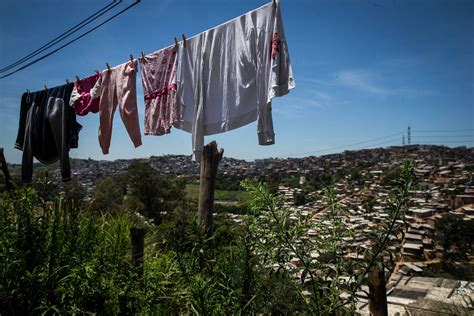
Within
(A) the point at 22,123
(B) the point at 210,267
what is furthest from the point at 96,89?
(B) the point at 210,267

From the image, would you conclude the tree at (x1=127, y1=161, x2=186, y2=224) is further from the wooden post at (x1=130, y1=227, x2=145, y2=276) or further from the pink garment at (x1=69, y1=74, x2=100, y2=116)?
the wooden post at (x1=130, y1=227, x2=145, y2=276)

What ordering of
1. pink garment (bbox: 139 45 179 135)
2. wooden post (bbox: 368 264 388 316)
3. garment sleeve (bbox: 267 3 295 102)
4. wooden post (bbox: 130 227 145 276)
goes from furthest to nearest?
pink garment (bbox: 139 45 179 135)
garment sleeve (bbox: 267 3 295 102)
wooden post (bbox: 130 227 145 276)
wooden post (bbox: 368 264 388 316)

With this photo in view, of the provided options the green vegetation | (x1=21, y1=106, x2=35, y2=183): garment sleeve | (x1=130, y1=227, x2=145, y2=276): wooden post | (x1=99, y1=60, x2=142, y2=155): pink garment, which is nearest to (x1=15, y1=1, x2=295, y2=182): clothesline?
(x1=99, y1=60, x2=142, y2=155): pink garment

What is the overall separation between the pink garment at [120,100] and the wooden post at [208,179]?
0.75 meters

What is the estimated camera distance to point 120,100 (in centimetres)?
292

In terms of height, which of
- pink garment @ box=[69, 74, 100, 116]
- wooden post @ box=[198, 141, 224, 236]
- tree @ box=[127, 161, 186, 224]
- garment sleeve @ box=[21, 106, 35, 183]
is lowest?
tree @ box=[127, 161, 186, 224]

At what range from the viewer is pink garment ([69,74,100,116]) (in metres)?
3.13

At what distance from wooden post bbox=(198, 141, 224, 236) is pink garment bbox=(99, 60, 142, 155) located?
75 centimetres

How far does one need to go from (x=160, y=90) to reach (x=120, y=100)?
1.58 feet

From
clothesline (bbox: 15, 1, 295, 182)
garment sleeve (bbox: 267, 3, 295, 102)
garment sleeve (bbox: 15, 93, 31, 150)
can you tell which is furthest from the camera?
garment sleeve (bbox: 15, 93, 31, 150)

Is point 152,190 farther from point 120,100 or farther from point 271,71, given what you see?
point 271,71

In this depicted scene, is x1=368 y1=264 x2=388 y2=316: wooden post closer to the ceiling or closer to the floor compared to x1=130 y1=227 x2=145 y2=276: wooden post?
closer to the floor

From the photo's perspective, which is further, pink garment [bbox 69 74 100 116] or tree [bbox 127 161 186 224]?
Result: tree [bbox 127 161 186 224]

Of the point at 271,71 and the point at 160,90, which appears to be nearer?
the point at 271,71
